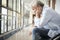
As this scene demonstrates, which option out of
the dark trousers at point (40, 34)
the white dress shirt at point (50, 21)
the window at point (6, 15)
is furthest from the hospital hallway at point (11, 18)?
the white dress shirt at point (50, 21)

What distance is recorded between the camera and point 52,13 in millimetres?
1989

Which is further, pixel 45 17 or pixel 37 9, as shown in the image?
pixel 37 9

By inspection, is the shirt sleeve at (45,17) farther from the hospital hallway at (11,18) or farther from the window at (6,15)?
the window at (6,15)

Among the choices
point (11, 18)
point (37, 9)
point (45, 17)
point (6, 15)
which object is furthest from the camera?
point (11, 18)

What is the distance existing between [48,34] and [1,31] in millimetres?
3403

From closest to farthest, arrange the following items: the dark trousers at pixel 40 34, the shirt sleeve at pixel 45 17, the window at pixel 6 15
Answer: the shirt sleeve at pixel 45 17, the dark trousers at pixel 40 34, the window at pixel 6 15

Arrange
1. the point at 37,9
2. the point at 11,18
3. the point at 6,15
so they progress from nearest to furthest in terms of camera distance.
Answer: the point at 37,9 → the point at 6,15 → the point at 11,18

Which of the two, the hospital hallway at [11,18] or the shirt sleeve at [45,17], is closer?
the shirt sleeve at [45,17]

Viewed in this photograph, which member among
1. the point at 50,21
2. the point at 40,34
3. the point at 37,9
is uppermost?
the point at 37,9

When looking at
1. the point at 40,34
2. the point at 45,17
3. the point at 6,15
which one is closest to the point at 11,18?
the point at 6,15

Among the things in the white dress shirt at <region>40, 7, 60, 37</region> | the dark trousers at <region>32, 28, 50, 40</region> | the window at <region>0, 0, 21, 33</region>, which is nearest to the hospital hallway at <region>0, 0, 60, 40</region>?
the window at <region>0, 0, 21, 33</region>

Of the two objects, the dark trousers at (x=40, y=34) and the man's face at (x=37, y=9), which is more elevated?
the man's face at (x=37, y=9)

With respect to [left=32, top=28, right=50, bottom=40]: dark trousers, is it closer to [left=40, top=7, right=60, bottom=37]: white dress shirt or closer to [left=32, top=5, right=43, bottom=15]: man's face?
[left=40, top=7, right=60, bottom=37]: white dress shirt

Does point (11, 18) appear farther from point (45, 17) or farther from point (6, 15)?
point (45, 17)
